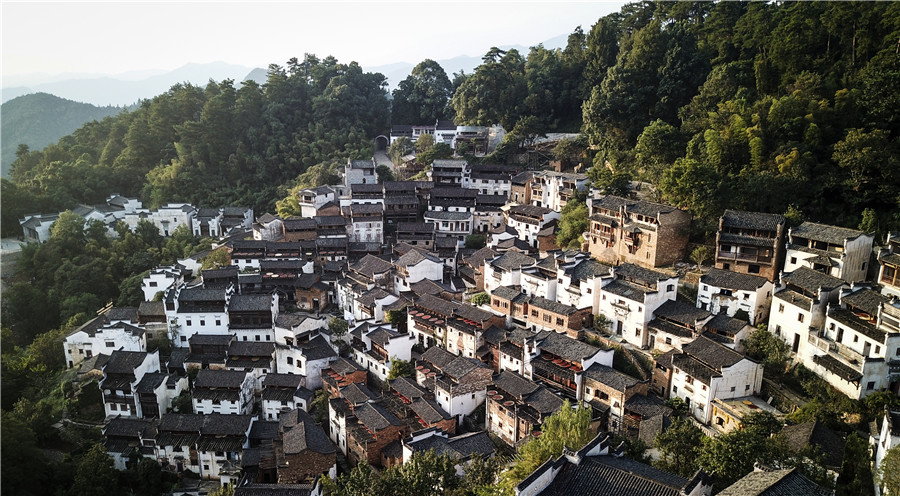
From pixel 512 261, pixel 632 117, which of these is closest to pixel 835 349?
pixel 512 261

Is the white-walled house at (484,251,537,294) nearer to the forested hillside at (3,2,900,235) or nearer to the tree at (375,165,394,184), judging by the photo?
the forested hillside at (3,2,900,235)

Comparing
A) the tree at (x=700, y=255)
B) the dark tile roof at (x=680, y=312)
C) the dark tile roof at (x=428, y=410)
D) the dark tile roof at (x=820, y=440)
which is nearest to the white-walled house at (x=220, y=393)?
the dark tile roof at (x=428, y=410)

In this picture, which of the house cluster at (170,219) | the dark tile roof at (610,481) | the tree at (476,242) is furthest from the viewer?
the house cluster at (170,219)

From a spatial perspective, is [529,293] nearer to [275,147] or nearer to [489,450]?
[489,450]

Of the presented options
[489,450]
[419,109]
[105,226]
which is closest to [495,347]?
[489,450]

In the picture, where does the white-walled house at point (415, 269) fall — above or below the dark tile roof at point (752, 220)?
below

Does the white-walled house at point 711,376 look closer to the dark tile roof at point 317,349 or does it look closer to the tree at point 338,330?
the dark tile roof at point 317,349
